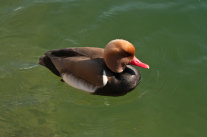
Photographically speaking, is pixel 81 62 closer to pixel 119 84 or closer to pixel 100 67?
pixel 100 67

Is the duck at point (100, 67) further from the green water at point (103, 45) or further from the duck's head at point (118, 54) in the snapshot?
the green water at point (103, 45)

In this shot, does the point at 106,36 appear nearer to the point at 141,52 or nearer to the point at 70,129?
the point at 141,52

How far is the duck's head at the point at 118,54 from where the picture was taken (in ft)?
17.6

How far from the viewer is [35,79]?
612cm

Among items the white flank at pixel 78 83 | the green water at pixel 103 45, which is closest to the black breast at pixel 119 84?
the white flank at pixel 78 83

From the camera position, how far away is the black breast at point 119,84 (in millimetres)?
5547

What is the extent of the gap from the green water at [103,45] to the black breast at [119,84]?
0.27 metres

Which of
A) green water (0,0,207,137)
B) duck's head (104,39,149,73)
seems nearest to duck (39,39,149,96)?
duck's head (104,39,149,73)

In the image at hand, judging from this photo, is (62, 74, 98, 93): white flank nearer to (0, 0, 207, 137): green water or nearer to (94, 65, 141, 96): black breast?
(94, 65, 141, 96): black breast

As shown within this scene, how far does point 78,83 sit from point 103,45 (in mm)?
1261

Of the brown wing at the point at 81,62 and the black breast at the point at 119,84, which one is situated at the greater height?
the brown wing at the point at 81,62

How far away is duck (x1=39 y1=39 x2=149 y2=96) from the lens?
545 centimetres

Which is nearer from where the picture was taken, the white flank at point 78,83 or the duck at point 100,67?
the duck at point 100,67

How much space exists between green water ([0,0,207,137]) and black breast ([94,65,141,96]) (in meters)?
0.27
